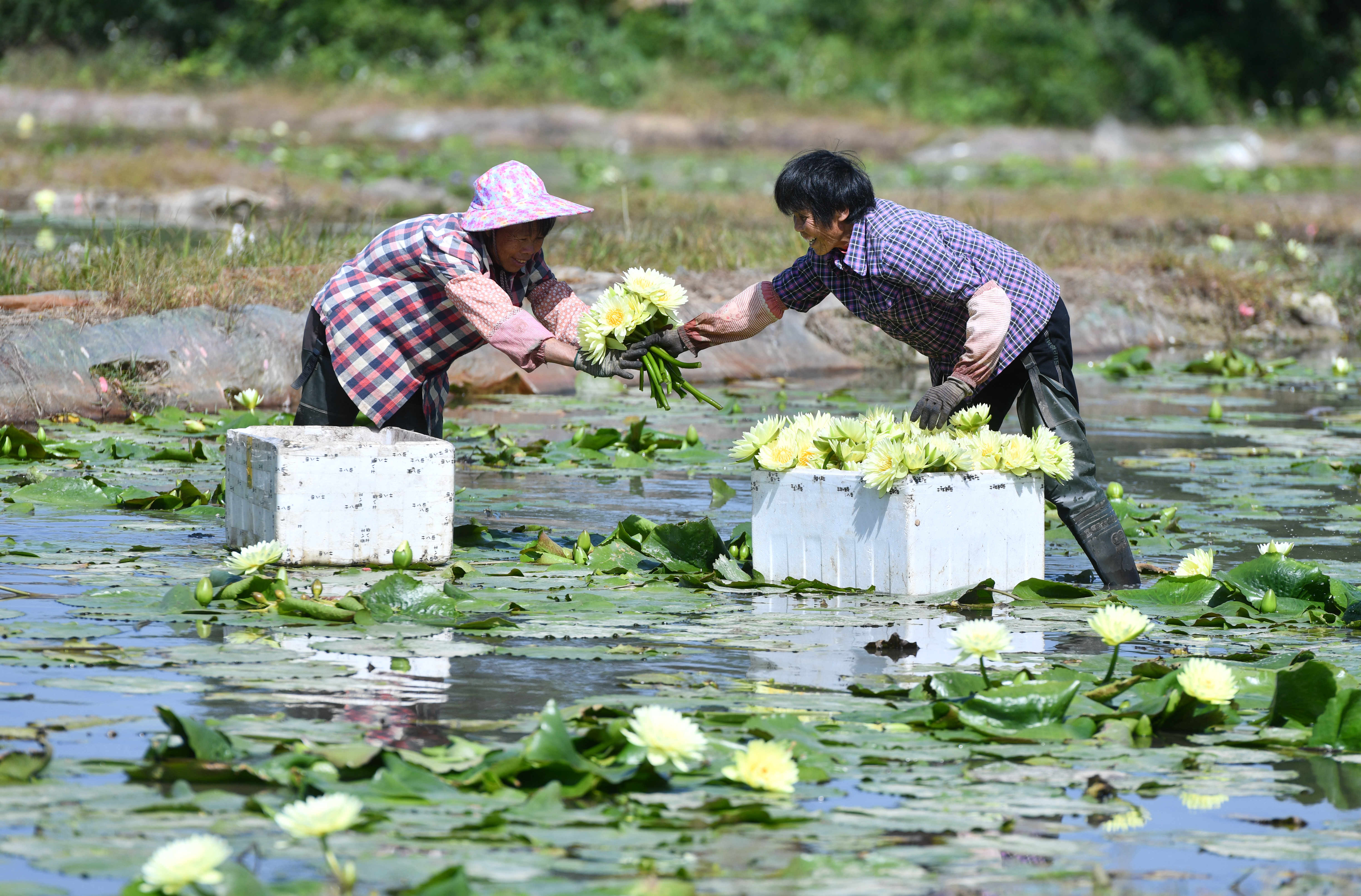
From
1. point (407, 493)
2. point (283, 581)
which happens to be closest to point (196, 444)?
point (407, 493)

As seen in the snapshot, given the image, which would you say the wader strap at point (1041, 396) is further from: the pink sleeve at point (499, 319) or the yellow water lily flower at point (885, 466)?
the pink sleeve at point (499, 319)

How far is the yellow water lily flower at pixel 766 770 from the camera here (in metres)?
3.12

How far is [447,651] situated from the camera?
425 centimetres

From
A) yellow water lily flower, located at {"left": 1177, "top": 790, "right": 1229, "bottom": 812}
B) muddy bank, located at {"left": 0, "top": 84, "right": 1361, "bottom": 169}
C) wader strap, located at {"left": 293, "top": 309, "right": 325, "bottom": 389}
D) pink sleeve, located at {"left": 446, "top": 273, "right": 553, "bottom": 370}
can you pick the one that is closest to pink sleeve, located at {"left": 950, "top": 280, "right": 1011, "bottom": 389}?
pink sleeve, located at {"left": 446, "top": 273, "right": 553, "bottom": 370}

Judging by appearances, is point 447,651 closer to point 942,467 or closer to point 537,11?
point 942,467

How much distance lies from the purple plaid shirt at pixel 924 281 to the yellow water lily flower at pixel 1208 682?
186 cm

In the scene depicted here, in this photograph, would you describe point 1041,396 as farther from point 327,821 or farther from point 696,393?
point 327,821

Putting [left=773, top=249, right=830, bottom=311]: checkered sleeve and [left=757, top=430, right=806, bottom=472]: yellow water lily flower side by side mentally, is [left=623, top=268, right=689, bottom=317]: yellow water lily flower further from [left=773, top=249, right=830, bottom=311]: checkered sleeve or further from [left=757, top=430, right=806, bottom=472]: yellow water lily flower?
[left=757, top=430, right=806, bottom=472]: yellow water lily flower

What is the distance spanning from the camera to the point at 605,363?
552cm

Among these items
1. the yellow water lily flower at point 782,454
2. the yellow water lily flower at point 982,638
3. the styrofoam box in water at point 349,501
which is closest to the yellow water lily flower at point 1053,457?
the yellow water lily flower at point 782,454

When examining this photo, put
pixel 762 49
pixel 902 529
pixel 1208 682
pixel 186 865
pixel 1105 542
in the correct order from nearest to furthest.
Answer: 1. pixel 186 865
2. pixel 1208 682
3. pixel 902 529
4. pixel 1105 542
5. pixel 762 49

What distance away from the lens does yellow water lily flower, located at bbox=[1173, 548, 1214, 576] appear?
16.9ft

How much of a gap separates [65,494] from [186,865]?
4073 millimetres

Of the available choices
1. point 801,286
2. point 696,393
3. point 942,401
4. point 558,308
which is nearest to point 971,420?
point 942,401
